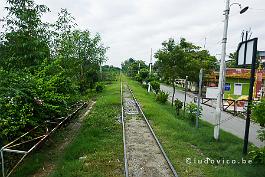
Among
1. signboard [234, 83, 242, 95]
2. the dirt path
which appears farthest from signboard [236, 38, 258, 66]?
signboard [234, 83, 242, 95]

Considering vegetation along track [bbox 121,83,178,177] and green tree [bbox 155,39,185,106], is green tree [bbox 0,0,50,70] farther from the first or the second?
green tree [bbox 155,39,185,106]

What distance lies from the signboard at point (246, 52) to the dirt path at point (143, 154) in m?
4.01

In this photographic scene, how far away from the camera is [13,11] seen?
39.6 feet

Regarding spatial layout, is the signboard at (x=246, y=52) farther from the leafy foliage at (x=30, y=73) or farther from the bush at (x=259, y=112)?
the leafy foliage at (x=30, y=73)

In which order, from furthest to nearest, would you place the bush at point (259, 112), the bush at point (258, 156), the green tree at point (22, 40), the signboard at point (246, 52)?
1. the green tree at point (22, 40)
2. the signboard at point (246, 52)
3. the bush at point (258, 156)
4. the bush at point (259, 112)

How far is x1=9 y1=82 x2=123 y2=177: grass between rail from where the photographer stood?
747 cm

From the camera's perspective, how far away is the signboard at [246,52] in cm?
931

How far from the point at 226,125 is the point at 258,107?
8.15m

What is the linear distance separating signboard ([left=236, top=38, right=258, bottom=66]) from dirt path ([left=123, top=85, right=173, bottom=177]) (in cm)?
401

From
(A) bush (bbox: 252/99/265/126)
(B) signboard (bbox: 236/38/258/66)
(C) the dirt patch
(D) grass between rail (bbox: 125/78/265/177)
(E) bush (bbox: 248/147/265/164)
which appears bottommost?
(C) the dirt patch

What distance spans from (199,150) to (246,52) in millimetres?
3525

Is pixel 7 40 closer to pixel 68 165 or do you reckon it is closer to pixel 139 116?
pixel 68 165

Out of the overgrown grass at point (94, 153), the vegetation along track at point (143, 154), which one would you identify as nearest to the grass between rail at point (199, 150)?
the vegetation along track at point (143, 154)

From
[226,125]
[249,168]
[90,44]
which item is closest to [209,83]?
[90,44]
